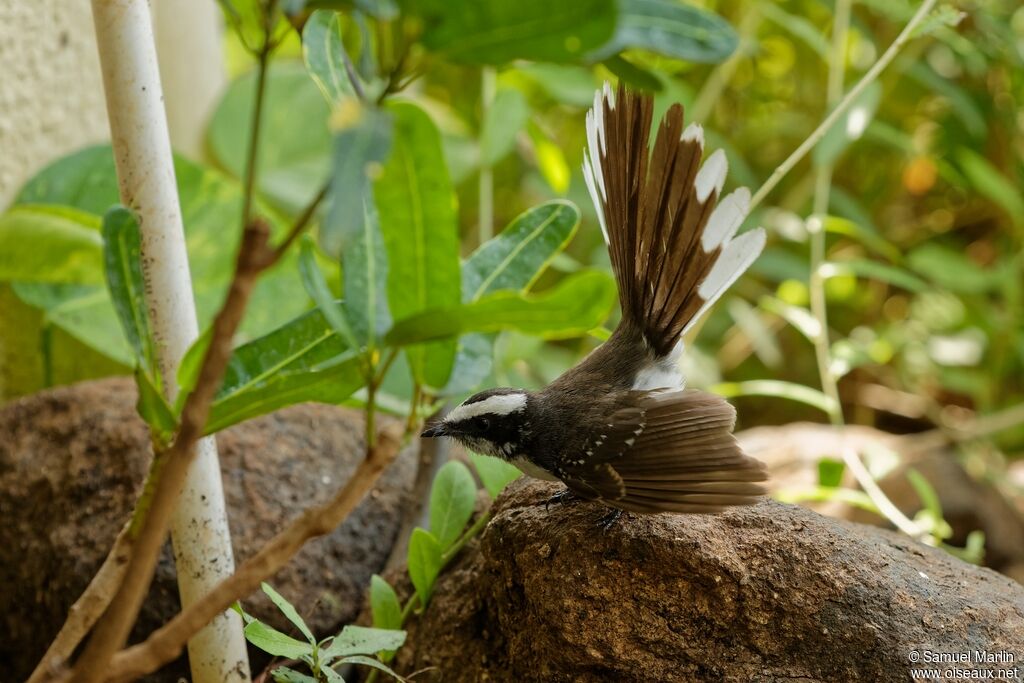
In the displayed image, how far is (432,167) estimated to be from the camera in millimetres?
926

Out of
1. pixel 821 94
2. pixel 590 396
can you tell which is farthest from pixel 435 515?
pixel 821 94

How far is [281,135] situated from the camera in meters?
2.91

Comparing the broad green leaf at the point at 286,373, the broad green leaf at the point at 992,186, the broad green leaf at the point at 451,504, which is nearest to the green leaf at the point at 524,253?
the broad green leaf at the point at 286,373

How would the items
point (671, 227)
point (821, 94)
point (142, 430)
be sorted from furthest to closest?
point (821, 94), point (142, 430), point (671, 227)

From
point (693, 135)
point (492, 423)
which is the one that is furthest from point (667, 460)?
point (693, 135)

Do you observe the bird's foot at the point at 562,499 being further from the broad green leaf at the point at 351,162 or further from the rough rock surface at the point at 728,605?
the broad green leaf at the point at 351,162

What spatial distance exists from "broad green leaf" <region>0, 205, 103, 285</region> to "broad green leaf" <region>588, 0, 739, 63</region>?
4.69 ft

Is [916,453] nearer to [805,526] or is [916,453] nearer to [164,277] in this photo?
[805,526]

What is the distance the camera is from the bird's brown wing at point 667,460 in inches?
45.2

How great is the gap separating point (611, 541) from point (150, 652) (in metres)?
0.64

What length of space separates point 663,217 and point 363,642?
0.77 metres

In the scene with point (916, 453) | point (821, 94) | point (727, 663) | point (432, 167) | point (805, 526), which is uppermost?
Answer: point (821, 94)

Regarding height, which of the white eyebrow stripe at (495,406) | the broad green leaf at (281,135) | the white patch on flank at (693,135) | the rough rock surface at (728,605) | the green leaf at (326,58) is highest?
the broad green leaf at (281,135)

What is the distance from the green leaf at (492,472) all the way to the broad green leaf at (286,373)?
52 centimetres
